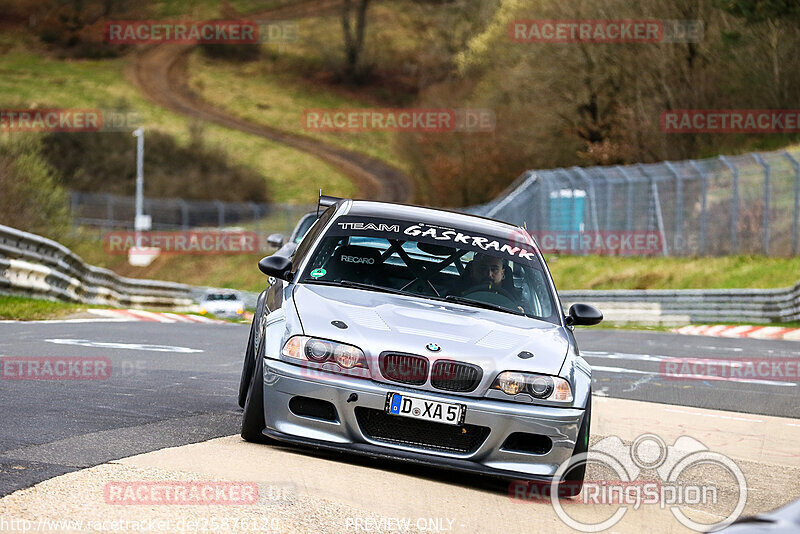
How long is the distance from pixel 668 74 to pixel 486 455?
39239 millimetres

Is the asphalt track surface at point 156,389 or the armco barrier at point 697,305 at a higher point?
the asphalt track surface at point 156,389

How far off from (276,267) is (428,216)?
4.26ft

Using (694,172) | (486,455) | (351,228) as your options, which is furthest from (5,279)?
(694,172)

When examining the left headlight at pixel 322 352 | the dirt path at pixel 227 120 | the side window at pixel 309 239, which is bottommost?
the left headlight at pixel 322 352

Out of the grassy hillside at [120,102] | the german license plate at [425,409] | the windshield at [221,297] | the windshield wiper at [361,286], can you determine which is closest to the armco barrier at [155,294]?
the windshield at [221,297]

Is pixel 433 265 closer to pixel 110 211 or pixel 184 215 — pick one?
pixel 110 211

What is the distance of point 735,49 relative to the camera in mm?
40438

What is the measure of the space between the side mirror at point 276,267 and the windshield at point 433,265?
11cm

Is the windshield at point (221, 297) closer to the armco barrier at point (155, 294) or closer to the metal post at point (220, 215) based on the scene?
the armco barrier at point (155, 294)

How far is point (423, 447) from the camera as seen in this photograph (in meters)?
6.65

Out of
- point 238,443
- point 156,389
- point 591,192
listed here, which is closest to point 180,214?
point 591,192

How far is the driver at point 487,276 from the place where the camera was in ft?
26.5

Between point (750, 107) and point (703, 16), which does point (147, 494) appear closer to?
point (750, 107)

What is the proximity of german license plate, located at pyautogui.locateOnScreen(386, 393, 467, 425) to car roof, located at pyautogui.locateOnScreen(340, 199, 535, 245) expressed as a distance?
6.98ft
